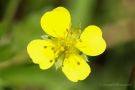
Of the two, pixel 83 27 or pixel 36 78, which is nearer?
pixel 36 78

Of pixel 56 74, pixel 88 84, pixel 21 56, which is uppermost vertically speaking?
pixel 21 56

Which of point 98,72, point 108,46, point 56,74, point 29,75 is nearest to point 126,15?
point 108,46

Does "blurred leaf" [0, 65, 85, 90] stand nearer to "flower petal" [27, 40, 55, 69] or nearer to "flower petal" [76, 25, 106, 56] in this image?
"flower petal" [27, 40, 55, 69]

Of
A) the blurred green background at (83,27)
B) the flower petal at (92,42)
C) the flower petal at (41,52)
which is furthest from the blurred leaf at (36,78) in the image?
the flower petal at (92,42)

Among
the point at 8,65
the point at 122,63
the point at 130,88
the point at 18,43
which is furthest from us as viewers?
the point at 122,63

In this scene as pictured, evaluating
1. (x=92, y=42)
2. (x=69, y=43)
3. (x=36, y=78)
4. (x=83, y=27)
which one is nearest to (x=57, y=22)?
(x=69, y=43)

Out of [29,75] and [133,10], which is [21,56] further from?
[133,10]

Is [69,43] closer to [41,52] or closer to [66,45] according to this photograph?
[66,45]
